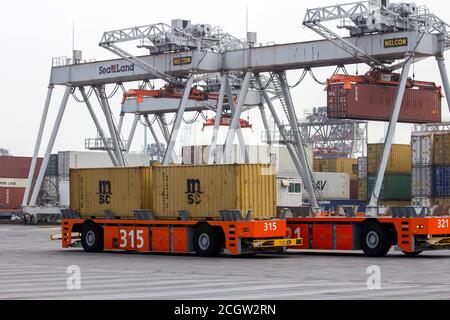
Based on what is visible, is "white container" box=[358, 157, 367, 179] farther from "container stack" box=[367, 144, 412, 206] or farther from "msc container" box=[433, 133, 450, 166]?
"msc container" box=[433, 133, 450, 166]

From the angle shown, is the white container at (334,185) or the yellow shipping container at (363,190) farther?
the white container at (334,185)

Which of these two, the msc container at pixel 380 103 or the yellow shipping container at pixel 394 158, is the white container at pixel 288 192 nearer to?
the msc container at pixel 380 103

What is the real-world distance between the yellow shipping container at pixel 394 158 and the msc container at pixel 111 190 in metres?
40.7

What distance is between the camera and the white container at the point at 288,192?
5416cm

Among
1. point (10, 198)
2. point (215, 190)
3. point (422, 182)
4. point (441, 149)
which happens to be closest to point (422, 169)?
point (422, 182)

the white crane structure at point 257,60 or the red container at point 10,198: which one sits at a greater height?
the white crane structure at point 257,60

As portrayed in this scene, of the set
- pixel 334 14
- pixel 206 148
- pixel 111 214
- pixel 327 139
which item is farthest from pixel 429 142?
pixel 327 139

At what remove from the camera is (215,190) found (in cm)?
3375

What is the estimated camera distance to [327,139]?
137500mm

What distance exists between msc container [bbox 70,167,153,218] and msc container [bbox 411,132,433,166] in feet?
114

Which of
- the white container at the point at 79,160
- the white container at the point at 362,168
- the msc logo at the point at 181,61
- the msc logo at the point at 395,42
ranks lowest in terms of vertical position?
the white container at the point at 362,168

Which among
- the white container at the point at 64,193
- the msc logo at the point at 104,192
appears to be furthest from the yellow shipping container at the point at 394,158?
the msc logo at the point at 104,192

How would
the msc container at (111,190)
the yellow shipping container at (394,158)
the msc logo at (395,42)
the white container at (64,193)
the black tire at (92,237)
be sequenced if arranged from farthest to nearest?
the white container at (64,193) < the yellow shipping container at (394,158) < the msc logo at (395,42) < the black tire at (92,237) < the msc container at (111,190)
